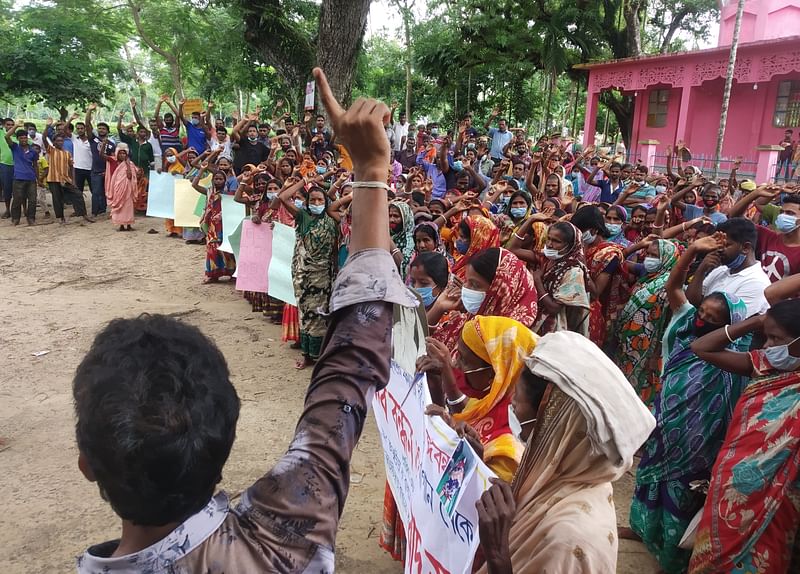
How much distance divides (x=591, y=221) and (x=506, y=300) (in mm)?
1868

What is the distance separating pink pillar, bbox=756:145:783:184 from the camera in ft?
41.5

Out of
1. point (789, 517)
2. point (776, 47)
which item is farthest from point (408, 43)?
point (789, 517)

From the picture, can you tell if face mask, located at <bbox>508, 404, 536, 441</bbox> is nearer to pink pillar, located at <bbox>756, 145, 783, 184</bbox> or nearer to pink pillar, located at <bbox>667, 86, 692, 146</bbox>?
pink pillar, located at <bbox>756, 145, 783, 184</bbox>

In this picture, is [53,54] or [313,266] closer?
[313,266]

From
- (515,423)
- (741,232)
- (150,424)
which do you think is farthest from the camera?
(741,232)

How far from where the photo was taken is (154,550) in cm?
74

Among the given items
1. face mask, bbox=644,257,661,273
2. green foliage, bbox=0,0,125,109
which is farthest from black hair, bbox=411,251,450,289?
green foliage, bbox=0,0,125,109

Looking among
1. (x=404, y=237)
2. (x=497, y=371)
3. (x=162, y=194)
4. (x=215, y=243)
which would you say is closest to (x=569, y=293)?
(x=404, y=237)

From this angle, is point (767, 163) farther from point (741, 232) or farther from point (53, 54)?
point (53, 54)

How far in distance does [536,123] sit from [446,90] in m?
4.51

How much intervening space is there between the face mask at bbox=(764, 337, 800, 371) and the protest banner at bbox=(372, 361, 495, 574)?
4.68 ft

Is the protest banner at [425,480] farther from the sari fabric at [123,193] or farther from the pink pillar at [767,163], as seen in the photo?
the pink pillar at [767,163]

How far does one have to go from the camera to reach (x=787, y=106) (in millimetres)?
15805

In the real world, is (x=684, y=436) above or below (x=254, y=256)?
below
